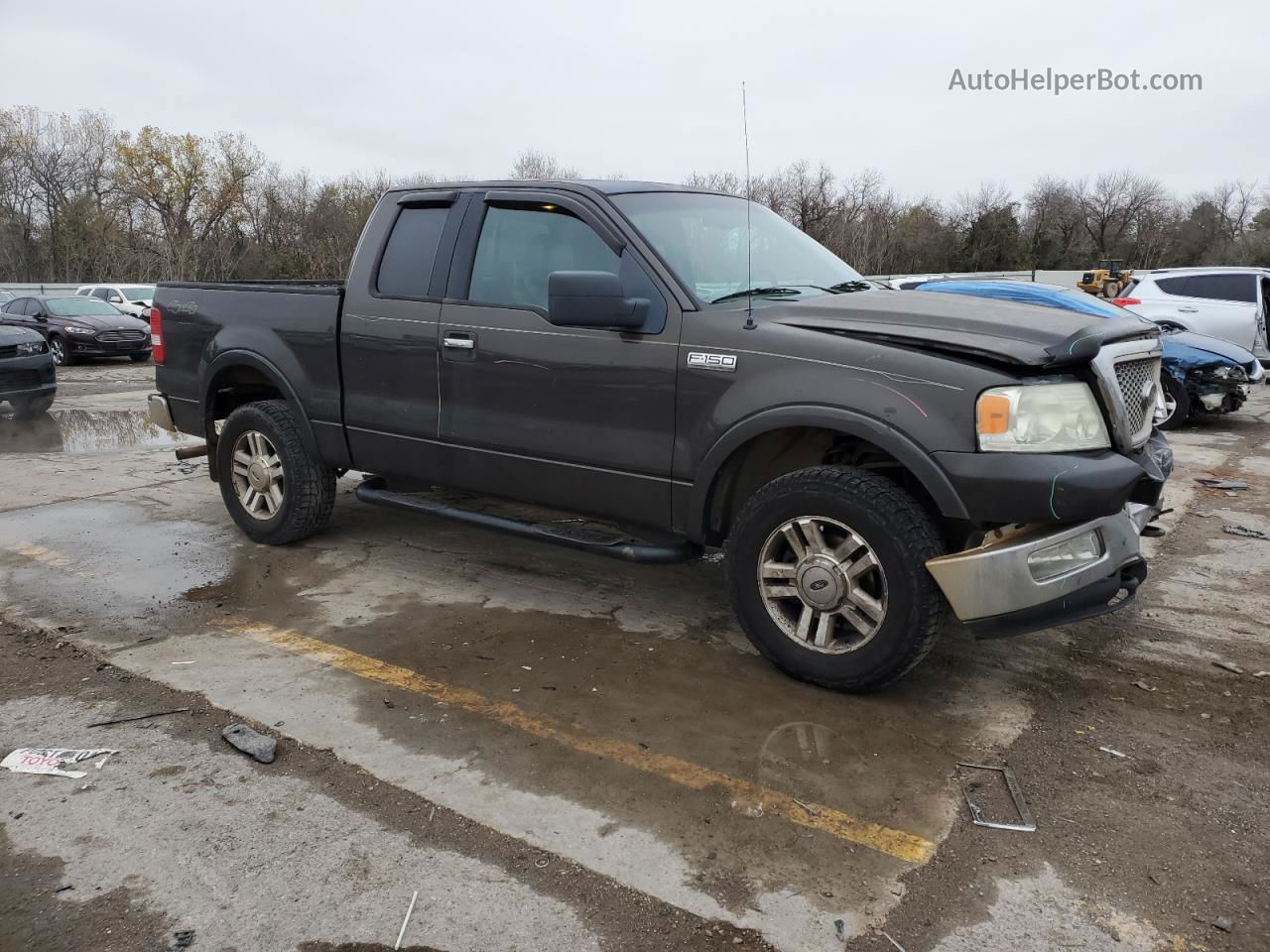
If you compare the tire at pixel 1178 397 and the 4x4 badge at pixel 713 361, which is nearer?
the 4x4 badge at pixel 713 361

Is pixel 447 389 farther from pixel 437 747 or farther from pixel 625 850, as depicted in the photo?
pixel 625 850

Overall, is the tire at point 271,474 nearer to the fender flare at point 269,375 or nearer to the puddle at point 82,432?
the fender flare at point 269,375

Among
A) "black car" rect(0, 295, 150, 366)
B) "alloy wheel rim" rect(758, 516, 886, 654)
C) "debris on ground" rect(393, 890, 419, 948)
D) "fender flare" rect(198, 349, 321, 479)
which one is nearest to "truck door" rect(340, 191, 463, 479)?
"fender flare" rect(198, 349, 321, 479)

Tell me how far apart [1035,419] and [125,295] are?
27.9 m

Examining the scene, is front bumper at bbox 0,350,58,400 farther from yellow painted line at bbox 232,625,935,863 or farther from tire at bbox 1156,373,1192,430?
tire at bbox 1156,373,1192,430

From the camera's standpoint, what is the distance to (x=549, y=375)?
4238 millimetres

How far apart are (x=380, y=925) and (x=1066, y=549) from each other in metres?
2.48

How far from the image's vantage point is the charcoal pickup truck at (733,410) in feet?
10.7

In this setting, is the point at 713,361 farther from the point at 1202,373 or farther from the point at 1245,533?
the point at 1202,373

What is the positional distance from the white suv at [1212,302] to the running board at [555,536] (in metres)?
11.2

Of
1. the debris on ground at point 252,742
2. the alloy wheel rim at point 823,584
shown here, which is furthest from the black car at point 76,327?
the alloy wheel rim at point 823,584

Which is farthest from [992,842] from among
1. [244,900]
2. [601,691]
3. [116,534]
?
[116,534]

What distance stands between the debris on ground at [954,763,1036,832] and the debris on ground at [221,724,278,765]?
231 centimetres

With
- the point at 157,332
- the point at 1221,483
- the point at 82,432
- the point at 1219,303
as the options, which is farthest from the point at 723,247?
the point at 1219,303
